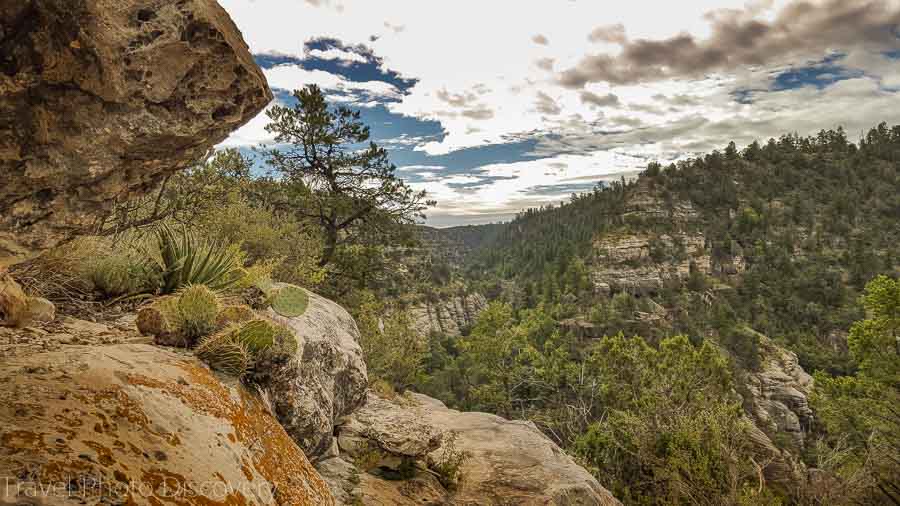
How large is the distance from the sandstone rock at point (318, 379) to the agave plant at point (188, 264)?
0.71 meters

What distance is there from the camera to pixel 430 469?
19.3 ft

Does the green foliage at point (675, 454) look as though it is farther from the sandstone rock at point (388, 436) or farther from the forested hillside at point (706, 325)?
the sandstone rock at point (388, 436)

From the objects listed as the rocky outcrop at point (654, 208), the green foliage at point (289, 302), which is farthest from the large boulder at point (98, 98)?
the rocky outcrop at point (654, 208)

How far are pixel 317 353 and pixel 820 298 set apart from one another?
79.5 metres

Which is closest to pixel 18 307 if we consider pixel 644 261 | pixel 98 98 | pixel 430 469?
pixel 98 98

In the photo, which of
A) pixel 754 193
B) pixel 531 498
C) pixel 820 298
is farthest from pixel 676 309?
pixel 531 498

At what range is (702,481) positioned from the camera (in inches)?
347

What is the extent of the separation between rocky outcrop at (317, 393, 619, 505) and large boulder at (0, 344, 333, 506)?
6.50ft

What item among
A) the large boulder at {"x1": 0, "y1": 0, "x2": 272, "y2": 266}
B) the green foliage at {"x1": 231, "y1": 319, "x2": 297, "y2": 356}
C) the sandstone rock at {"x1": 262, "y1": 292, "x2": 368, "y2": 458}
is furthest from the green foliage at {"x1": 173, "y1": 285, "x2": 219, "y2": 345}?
the large boulder at {"x1": 0, "y1": 0, "x2": 272, "y2": 266}

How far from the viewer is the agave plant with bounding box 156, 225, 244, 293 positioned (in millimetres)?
4230

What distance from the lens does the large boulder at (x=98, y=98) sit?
6.84 feet

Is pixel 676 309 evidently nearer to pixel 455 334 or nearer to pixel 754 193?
Result: pixel 455 334

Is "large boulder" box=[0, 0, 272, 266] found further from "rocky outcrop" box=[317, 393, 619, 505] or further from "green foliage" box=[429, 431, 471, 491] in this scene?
"green foliage" box=[429, 431, 471, 491]

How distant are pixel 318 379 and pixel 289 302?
3.31 ft
